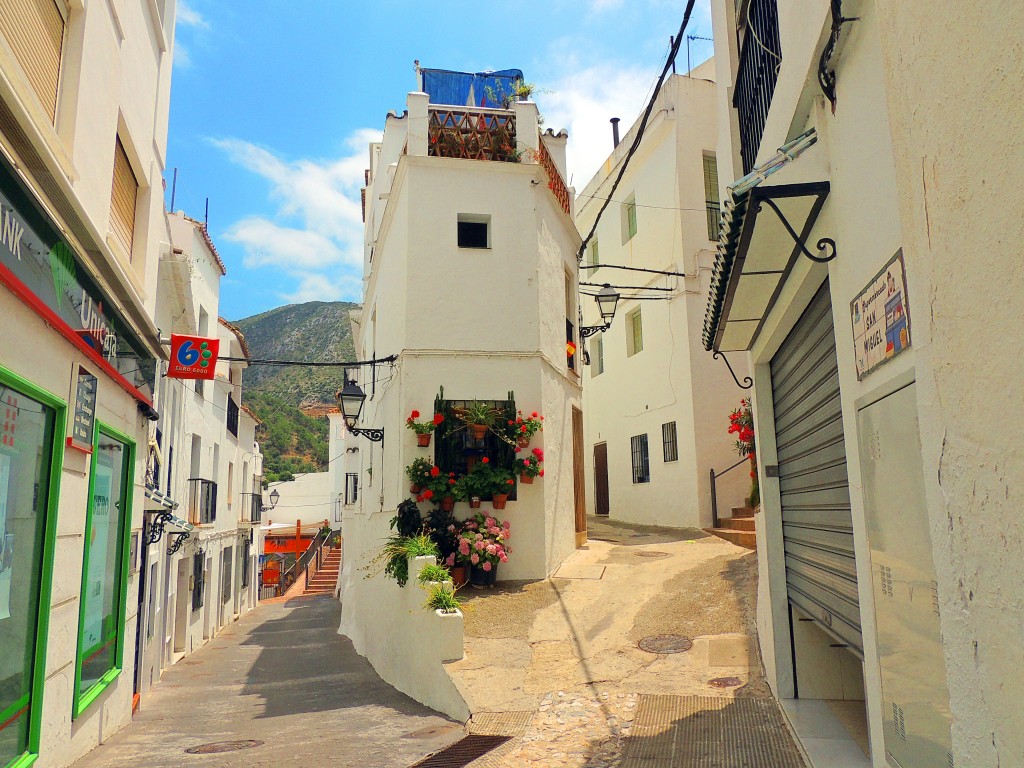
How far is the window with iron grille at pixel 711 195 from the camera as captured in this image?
54.3ft

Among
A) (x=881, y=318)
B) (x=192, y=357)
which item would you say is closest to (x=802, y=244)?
(x=881, y=318)

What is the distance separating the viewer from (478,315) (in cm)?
1218

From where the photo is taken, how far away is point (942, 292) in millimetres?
2076

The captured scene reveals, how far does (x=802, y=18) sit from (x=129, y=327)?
256 inches

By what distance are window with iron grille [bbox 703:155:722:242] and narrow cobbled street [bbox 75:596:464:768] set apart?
37.0 feet

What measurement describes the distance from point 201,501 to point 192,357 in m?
7.04

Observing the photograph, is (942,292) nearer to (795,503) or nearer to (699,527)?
(795,503)

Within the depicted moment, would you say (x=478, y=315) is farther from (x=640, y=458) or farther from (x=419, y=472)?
(x=640, y=458)

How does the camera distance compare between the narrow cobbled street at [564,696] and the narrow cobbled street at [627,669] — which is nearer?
the narrow cobbled street at [627,669]

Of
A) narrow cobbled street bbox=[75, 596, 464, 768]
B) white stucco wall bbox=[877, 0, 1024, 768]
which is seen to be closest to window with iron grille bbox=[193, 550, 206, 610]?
narrow cobbled street bbox=[75, 596, 464, 768]

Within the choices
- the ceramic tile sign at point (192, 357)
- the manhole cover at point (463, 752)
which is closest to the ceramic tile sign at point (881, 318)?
the manhole cover at point (463, 752)

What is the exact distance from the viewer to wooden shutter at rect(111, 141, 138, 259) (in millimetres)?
7781

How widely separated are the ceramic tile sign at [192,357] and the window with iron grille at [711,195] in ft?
34.7

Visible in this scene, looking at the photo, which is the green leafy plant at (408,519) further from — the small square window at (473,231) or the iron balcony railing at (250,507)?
the iron balcony railing at (250,507)
